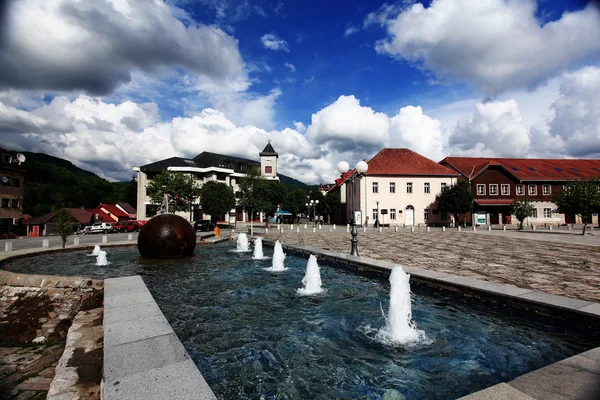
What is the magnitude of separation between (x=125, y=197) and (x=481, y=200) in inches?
3689

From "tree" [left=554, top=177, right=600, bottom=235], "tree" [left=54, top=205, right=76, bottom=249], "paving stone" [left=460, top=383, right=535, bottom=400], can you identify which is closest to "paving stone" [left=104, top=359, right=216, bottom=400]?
"paving stone" [left=460, top=383, right=535, bottom=400]

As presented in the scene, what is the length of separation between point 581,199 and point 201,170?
52534mm

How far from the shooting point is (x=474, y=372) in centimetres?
341

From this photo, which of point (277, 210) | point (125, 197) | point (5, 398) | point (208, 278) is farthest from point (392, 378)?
point (125, 197)

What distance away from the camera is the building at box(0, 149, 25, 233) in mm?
37281

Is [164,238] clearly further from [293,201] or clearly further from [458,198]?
[293,201]

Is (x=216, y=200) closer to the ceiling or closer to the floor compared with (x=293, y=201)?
closer to the floor

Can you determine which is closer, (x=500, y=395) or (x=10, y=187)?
(x=500, y=395)

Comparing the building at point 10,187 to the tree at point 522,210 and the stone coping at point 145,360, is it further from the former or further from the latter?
the tree at point 522,210

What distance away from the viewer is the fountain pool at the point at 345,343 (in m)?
3.21

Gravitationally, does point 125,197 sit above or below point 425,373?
above

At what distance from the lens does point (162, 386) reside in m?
2.49

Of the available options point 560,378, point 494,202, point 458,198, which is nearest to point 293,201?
point 458,198

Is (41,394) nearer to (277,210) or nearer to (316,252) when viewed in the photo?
(316,252)
